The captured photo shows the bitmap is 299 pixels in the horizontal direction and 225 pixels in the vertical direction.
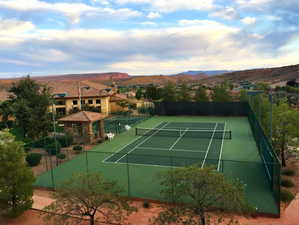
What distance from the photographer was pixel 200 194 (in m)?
7.46

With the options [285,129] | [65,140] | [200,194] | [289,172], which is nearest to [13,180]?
[200,194]

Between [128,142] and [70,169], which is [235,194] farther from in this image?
[128,142]

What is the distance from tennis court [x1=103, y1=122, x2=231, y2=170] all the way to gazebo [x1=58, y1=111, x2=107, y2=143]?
12.4ft

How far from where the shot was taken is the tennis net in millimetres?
23750

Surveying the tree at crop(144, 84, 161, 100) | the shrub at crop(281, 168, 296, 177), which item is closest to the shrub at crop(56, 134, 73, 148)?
the shrub at crop(281, 168, 296, 177)

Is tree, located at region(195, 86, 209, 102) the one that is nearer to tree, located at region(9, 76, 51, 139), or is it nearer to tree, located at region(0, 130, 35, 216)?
tree, located at region(9, 76, 51, 139)

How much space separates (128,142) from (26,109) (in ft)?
31.6

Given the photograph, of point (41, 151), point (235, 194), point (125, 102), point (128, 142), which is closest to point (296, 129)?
Result: point (235, 194)

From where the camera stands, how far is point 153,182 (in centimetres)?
1343

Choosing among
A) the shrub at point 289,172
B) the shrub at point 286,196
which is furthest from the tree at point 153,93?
the shrub at point 286,196

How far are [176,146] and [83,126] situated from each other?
28.9ft

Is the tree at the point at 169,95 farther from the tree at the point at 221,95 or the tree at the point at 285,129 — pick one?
the tree at the point at 285,129

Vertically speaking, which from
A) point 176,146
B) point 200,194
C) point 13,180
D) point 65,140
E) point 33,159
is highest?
point 200,194

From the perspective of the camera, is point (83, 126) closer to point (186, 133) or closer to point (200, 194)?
point (186, 133)
